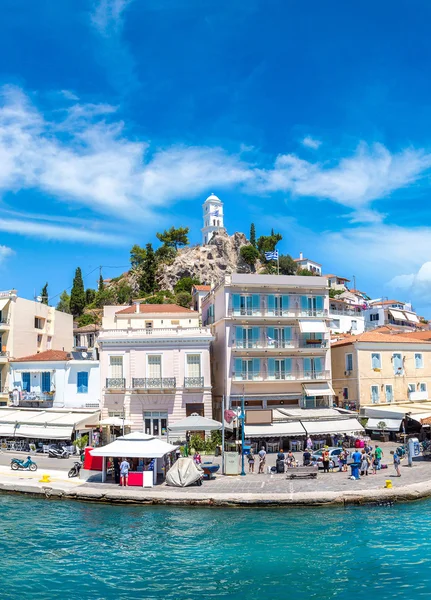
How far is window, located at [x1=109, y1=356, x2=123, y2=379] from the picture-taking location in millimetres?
43344

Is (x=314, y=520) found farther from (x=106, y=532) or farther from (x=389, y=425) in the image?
(x=389, y=425)

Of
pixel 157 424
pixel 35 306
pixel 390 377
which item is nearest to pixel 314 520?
pixel 157 424

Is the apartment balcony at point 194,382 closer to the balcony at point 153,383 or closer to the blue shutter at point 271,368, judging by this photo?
the balcony at point 153,383

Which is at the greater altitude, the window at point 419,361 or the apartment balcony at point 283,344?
the apartment balcony at point 283,344

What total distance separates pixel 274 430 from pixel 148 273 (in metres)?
71.9

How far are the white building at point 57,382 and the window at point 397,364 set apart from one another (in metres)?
24.4

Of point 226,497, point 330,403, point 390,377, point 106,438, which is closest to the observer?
point 226,497

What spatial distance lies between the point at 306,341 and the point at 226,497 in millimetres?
21740

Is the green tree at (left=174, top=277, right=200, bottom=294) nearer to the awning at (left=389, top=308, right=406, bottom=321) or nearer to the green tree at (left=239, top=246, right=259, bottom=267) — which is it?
the green tree at (left=239, top=246, right=259, bottom=267)

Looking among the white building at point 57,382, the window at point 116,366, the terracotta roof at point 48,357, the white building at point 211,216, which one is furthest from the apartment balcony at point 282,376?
the white building at point 211,216

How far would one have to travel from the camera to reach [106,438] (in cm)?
4166

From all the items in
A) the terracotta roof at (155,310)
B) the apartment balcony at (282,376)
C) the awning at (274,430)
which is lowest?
the awning at (274,430)

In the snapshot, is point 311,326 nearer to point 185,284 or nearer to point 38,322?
point 38,322

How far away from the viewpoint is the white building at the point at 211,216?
505ft
